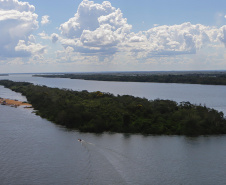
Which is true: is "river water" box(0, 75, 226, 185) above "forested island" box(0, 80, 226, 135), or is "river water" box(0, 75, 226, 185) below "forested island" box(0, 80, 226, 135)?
below

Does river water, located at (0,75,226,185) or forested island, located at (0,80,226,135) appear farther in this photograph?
forested island, located at (0,80,226,135)

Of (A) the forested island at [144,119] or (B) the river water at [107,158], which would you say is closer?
(B) the river water at [107,158]

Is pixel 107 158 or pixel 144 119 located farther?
pixel 144 119

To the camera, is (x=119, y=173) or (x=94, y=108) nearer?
(x=119, y=173)

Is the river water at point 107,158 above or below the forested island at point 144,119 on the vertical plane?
below

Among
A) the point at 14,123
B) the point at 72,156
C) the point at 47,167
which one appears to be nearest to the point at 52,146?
the point at 72,156

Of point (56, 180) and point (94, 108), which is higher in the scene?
point (94, 108)

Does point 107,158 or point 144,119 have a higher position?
point 144,119

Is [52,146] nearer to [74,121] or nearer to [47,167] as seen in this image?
[47,167]
